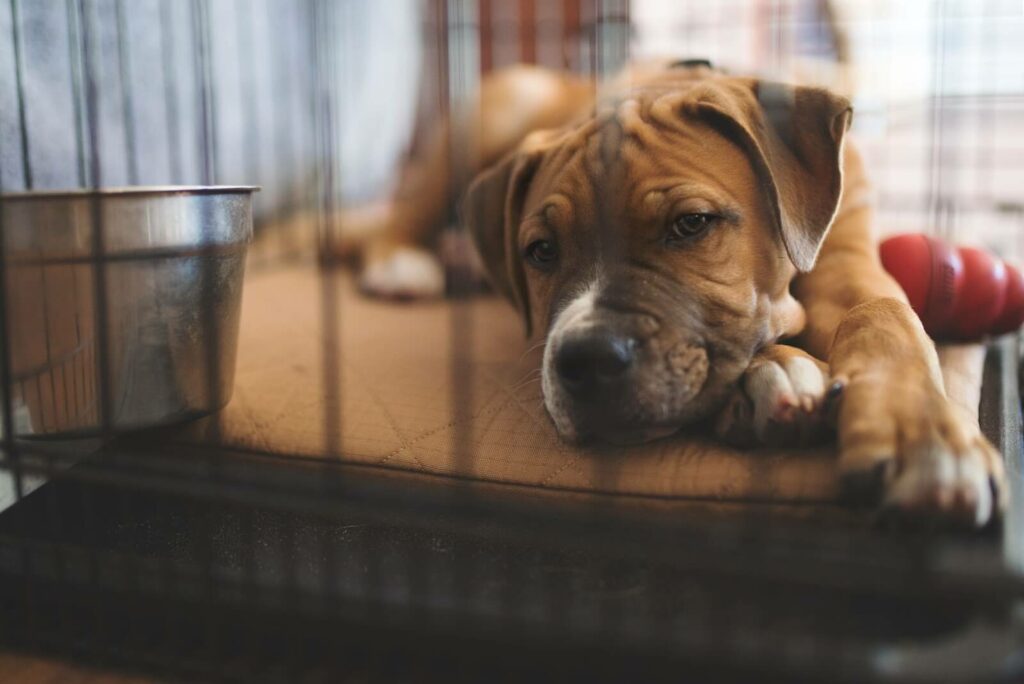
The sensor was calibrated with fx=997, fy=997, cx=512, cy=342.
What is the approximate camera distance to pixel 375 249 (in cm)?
304

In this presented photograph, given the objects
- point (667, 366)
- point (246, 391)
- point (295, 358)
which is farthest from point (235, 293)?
point (667, 366)

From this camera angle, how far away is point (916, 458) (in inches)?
42.9

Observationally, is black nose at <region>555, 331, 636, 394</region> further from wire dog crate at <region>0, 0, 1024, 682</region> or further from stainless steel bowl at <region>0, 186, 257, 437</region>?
Result: stainless steel bowl at <region>0, 186, 257, 437</region>

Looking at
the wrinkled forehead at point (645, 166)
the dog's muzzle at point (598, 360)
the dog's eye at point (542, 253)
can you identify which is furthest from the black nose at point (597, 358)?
the dog's eye at point (542, 253)

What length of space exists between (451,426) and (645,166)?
50 cm

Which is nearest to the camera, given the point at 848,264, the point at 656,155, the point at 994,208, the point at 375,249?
the point at 656,155

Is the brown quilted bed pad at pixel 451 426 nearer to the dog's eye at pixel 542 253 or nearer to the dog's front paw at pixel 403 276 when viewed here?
the dog's eye at pixel 542 253

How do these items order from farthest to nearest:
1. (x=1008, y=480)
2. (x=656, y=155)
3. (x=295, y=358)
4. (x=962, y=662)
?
(x=295, y=358)
(x=656, y=155)
(x=1008, y=480)
(x=962, y=662)

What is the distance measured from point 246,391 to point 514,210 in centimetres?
58

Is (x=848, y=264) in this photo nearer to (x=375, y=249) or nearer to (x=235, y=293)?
(x=235, y=293)

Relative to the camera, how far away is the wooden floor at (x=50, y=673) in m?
1.27

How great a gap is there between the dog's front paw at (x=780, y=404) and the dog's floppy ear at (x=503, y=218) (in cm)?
58

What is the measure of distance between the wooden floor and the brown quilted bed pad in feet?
1.31

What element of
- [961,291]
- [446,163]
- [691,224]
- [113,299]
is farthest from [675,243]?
[446,163]
